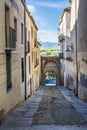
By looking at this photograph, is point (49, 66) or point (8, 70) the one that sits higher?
point (8, 70)

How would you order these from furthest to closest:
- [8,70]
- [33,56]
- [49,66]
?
1. [49,66]
2. [33,56]
3. [8,70]

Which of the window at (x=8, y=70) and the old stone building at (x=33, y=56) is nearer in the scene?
the window at (x=8, y=70)

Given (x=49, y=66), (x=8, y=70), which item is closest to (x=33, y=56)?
(x=49, y=66)

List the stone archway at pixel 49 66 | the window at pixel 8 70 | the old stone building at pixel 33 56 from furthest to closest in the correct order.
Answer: the stone archway at pixel 49 66 → the old stone building at pixel 33 56 → the window at pixel 8 70

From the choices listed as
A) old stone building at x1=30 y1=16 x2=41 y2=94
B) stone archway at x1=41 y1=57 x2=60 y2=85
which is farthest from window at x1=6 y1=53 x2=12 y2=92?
stone archway at x1=41 y1=57 x2=60 y2=85

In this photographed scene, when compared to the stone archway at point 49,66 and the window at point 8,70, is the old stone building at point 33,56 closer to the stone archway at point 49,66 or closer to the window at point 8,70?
the stone archway at point 49,66

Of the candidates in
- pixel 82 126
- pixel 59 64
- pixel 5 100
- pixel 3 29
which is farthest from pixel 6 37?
pixel 59 64

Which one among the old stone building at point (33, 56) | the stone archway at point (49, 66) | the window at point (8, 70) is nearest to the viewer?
the window at point (8, 70)

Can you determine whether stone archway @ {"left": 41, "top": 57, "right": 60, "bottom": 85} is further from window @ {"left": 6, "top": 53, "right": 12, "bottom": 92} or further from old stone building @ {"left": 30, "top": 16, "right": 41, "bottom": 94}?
window @ {"left": 6, "top": 53, "right": 12, "bottom": 92}

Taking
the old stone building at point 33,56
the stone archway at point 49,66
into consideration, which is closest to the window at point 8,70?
the old stone building at point 33,56

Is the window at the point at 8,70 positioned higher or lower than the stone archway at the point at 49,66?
higher

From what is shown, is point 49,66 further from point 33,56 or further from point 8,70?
point 8,70

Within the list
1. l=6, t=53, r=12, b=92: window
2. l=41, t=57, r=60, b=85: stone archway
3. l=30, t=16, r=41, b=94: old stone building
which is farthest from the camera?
l=41, t=57, r=60, b=85: stone archway

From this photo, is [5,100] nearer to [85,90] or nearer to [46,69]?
[85,90]
